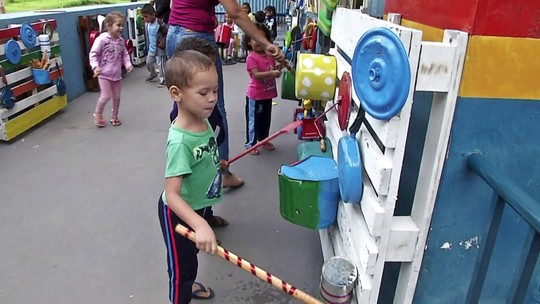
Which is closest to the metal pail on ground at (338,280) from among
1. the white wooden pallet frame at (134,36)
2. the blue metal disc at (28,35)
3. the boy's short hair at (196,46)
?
the boy's short hair at (196,46)

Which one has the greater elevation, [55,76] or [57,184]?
[55,76]

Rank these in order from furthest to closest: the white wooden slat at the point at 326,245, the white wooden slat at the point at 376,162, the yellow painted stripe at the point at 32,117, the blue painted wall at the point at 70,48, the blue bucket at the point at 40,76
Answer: the blue painted wall at the point at 70,48 < the blue bucket at the point at 40,76 < the yellow painted stripe at the point at 32,117 < the white wooden slat at the point at 326,245 < the white wooden slat at the point at 376,162

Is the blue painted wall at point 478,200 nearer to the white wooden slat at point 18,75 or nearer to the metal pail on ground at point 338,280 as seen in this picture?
the metal pail on ground at point 338,280

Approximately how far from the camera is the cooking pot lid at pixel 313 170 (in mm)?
1911

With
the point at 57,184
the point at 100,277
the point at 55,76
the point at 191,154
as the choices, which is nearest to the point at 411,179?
the point at 191,154

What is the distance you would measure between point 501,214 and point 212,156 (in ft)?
3.49

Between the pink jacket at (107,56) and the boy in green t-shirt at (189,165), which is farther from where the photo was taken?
the pink jacket at (107,56)

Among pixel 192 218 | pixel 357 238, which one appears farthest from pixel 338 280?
pixel 192 218

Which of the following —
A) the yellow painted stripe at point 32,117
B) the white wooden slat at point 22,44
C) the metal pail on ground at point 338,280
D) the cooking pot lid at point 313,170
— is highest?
the white wooden slat at point 22,44

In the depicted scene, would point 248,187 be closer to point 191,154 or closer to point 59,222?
point 59,222

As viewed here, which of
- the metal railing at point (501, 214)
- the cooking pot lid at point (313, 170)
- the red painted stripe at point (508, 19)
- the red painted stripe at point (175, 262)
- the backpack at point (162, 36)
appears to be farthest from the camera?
the backpack at point (162, 36)

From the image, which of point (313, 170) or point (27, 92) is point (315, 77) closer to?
Result: point (313, 170)

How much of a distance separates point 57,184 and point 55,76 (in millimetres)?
2220

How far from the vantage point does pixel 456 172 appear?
128cm
